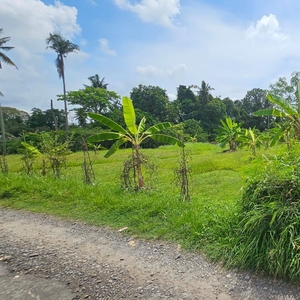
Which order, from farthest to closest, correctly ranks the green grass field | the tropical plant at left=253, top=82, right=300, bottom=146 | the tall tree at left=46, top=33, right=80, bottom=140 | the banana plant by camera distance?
the tall tree at left=46, top=33, right=80, bottom=140 → the tropical plant at left=253, top=82, right=300, bottom=146 → the banana plant → the green grass field

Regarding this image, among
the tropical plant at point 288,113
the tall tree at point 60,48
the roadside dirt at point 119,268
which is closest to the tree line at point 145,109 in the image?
the tall tree at point 60,48

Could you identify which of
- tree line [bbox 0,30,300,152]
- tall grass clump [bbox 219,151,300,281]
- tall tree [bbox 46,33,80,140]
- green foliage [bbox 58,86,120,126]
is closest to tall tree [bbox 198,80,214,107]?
tree line [bbox 0,30,300,152]

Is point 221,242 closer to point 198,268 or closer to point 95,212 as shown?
point 198,268

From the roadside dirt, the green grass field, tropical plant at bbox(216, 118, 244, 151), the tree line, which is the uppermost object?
the tree line

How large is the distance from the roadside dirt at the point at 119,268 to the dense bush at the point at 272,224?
0.16 m

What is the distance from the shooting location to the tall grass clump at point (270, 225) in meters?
2.51

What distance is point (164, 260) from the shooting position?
303 cm

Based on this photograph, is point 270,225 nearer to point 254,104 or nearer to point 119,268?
point 119,268

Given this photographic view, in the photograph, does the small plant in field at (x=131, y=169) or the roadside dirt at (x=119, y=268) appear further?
the small plant in field at (x=131, y=169)

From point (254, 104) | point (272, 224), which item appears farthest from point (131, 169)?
point (254, 104)

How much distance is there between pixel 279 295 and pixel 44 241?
3.06 metres

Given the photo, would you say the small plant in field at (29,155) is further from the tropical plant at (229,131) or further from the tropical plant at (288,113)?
the tropical plant at (229,131)

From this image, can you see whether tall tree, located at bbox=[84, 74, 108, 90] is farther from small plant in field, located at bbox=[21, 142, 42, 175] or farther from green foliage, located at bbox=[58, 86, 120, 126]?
small plant in field, located at bbox=[21, 142, 42, 175]

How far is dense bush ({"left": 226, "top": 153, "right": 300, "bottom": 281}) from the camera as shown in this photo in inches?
98.5
